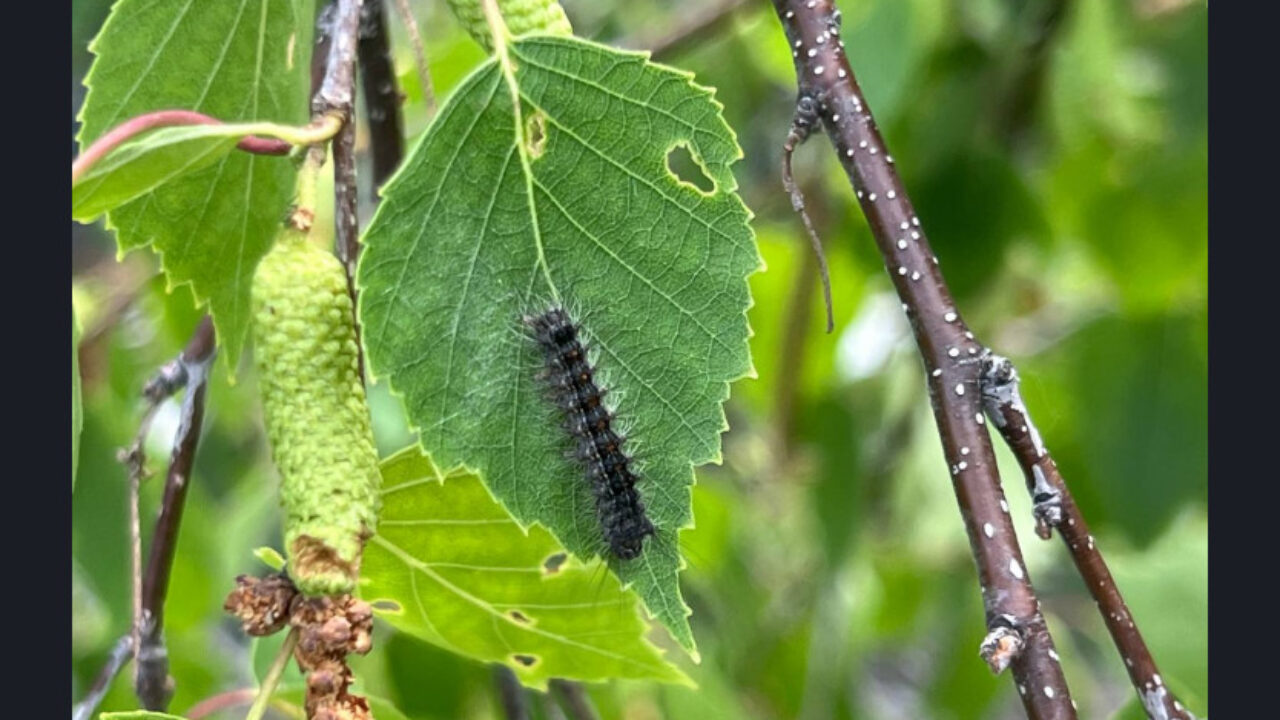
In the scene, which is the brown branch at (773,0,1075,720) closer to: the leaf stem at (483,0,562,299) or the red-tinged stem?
the leaf stem at (483,0,562,299)

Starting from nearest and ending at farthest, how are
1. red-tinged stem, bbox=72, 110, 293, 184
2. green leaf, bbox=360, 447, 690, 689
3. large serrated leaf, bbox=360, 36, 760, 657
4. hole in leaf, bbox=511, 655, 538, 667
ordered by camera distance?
red-tinged stem, bbox=72, 110, 293, 184, large serrated leaf, bbox=360, 36, 760, 657, green leaf, bbox=360, 447, 690, 689, hole in leaf, bbox=511, 655, 538, 667

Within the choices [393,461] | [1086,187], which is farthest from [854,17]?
[393,461]

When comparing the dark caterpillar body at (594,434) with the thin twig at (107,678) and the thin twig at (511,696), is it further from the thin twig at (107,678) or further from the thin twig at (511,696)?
the thin twig at (511,696)

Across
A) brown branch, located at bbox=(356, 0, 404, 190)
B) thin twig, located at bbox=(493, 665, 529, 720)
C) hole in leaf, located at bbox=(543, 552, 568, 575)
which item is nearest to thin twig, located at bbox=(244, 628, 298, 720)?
hole in leaf, located at bbox=(543, 552, 568, 575)

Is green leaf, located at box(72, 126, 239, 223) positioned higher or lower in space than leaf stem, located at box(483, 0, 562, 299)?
lower

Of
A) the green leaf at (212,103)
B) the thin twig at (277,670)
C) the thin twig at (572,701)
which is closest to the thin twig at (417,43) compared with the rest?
the green leaf at (212,103)
